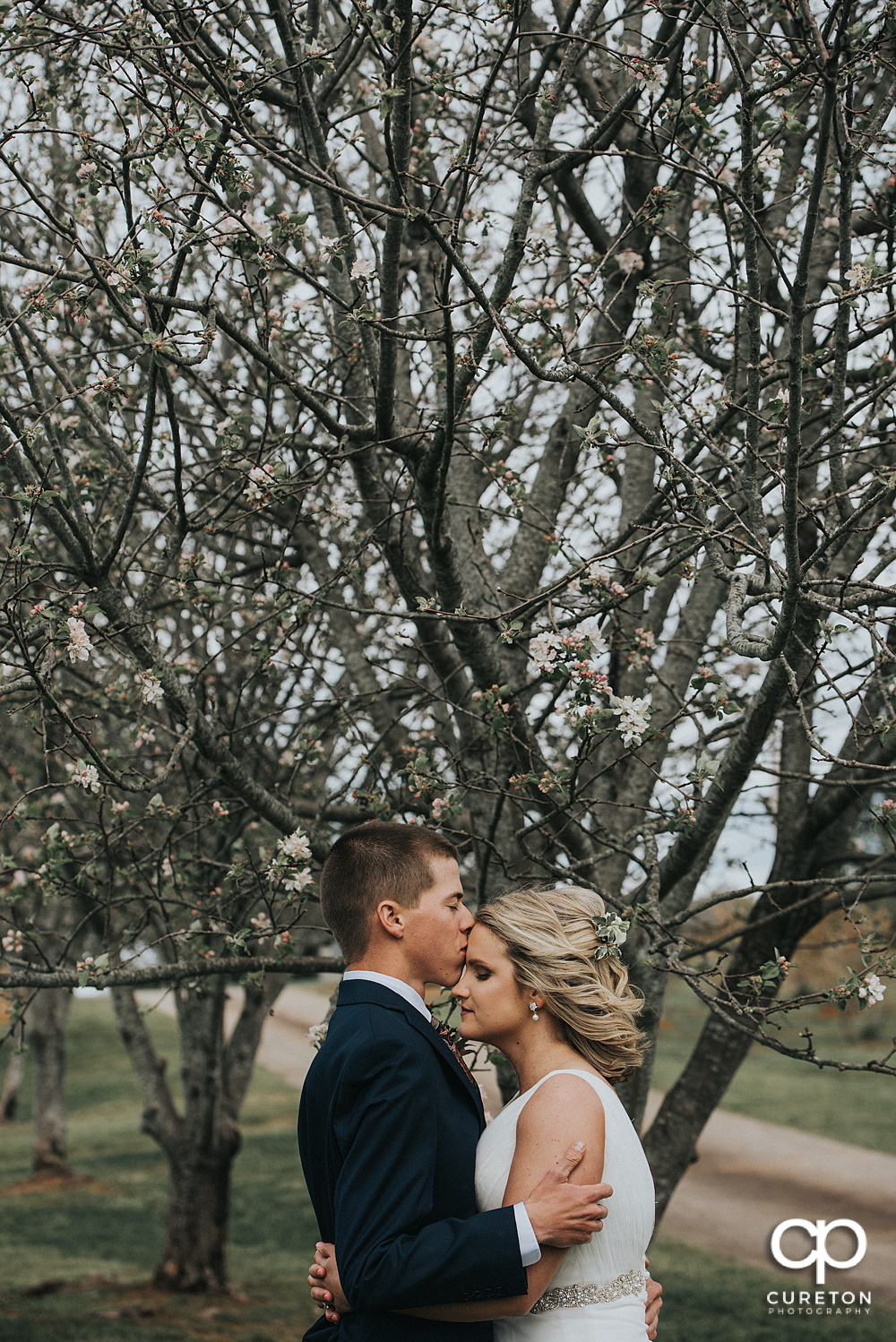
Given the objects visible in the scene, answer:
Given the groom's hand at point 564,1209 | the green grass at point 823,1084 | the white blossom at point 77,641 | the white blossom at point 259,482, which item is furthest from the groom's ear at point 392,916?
the green grass at point 823,1084

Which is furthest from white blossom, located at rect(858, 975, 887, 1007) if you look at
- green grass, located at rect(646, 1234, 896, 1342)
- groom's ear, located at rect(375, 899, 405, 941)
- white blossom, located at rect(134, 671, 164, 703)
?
green grass, located at rect(646, 1234, 896, 1342)

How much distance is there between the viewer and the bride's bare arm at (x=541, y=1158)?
2.13 m

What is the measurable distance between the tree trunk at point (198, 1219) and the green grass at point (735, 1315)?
11.6 feet

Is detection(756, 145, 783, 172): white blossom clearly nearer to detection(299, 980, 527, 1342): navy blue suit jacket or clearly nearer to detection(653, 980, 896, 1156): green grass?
detection(299, 980, 527, 1342): navy blue suit jacket

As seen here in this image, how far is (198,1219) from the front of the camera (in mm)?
8406

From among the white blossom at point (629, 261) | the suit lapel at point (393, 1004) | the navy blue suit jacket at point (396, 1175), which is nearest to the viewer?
the navy blue suit jacket at point (396, 1175)

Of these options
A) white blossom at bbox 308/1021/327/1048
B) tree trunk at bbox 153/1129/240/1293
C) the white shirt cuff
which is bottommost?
tree trunk at bbox 153/1129/240/1293

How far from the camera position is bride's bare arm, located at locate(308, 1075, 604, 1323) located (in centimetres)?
213

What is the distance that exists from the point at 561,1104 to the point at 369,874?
26.4 inches

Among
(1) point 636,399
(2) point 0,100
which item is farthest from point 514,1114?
(2) point 0,100

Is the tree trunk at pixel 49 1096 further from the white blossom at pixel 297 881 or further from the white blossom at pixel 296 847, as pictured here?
the white blossom at pixel 296 847

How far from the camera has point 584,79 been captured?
5.19 metres

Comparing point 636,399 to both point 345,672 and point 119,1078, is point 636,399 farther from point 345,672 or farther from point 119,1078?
point 119,1078

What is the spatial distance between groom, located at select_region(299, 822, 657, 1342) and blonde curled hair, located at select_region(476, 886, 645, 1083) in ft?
0.43
